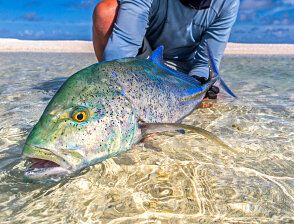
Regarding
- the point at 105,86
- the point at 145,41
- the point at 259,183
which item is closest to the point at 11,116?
the point at 145,41

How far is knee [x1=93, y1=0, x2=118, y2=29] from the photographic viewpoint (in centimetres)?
341

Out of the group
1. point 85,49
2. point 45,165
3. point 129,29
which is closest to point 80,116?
point 45,165

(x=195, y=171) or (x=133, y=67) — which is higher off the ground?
(x=133, y=67)

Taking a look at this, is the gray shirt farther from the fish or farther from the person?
the fish

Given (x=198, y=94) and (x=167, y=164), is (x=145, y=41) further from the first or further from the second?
(x=167, y=164)

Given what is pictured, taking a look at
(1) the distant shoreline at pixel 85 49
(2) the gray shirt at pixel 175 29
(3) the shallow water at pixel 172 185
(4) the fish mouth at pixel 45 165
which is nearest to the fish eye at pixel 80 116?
(4) the fish mouth at pixel 45 165

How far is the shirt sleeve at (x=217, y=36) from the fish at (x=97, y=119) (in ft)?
5.41

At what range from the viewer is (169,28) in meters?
3.51

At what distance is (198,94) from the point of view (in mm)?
2646

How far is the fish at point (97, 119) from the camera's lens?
161 centimetres

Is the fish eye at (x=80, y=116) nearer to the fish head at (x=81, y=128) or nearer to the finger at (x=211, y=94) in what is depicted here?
the fish head at (x=81, y=128)

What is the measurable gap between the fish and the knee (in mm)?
1381

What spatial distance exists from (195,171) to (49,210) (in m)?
0.82

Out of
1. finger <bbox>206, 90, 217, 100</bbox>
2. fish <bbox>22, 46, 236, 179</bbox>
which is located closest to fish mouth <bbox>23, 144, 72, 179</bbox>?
fish <bbox>22, 46, 236, 179</bbox>
